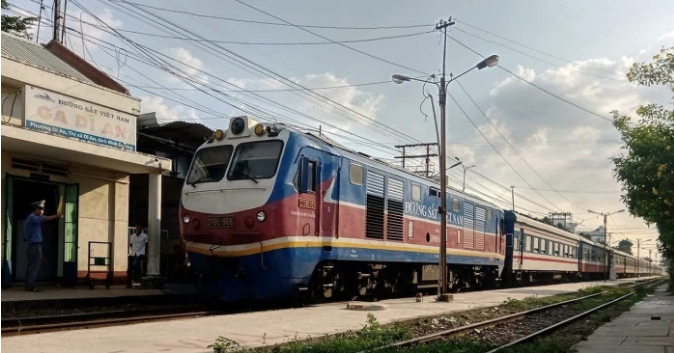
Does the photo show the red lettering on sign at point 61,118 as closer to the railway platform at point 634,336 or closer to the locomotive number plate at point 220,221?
the locomotive number plate at point 220,221

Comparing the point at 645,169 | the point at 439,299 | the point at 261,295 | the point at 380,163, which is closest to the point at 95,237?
the point at 261,295

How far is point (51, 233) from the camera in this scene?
1533 centimetres

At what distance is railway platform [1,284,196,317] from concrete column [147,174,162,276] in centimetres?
130

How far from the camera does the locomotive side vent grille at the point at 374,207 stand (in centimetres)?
1415

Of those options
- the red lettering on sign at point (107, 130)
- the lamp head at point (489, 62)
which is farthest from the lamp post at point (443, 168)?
the red lettering on sign at point (107, 130)

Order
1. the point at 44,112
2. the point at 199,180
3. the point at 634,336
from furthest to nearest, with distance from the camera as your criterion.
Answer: the point at 44,112 < the point at 199,180 < the point at 634,336

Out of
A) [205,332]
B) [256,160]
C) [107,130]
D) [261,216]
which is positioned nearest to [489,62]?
[256,160]

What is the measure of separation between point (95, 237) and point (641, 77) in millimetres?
12879

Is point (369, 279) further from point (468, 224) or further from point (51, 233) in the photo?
point (51, 233)

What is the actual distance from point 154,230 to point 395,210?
247 inches

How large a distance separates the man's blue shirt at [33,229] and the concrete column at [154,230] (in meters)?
3.74

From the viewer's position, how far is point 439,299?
16.2 m

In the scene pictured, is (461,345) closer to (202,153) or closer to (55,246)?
(202,153)

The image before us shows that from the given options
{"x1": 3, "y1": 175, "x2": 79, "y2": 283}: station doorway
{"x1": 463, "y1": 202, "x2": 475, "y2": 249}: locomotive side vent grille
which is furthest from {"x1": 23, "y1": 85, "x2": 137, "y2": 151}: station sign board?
{"x1": 463, "y1": 202, "x2": 475, "y2": 249}: locomotive side vent grille
